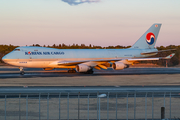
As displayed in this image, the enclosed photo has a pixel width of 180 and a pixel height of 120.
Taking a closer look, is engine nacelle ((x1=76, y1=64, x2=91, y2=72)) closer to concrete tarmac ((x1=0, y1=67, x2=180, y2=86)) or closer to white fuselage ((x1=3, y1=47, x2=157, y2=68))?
concrete tarmac ((x1=0, y1=67, x2=180, y2=86))

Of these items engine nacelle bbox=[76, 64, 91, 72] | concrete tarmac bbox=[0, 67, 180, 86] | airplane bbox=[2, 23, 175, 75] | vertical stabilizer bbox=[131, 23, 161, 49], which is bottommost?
concrete tarmac bbox=[0, 67, 180, 86]

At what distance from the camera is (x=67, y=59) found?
40.2 metres

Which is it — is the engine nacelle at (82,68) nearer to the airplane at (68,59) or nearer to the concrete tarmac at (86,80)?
the airplane at (68,59)

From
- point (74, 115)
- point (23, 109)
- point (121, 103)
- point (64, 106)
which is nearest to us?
point (74, 115)

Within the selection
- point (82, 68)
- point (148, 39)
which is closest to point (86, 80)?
point (82, 68)

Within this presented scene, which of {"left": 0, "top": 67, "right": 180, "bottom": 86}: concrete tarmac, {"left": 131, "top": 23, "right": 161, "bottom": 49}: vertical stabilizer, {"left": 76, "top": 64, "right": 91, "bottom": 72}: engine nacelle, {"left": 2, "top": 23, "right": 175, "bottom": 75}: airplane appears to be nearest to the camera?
{"left": 0, "top": 67, "right": 180, "bottom": 86}: concrete tarmac

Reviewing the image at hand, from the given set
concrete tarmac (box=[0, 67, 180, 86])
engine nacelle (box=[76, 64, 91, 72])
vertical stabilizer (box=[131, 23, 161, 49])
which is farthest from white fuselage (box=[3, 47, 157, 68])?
vertical stabilizer (box=[131, 23, 161, 49])

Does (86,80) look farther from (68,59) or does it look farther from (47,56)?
(68,59)

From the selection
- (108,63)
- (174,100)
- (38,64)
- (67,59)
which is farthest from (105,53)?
(174,100)

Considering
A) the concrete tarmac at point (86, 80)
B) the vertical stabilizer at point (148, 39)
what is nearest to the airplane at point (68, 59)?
the concrete tarmac at point (86, 80)

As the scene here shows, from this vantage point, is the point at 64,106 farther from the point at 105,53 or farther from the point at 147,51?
the point at 147,51

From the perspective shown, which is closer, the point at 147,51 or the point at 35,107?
the point at 35,107

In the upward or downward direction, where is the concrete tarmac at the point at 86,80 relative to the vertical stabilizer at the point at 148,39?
downward

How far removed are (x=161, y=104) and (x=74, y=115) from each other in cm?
496
